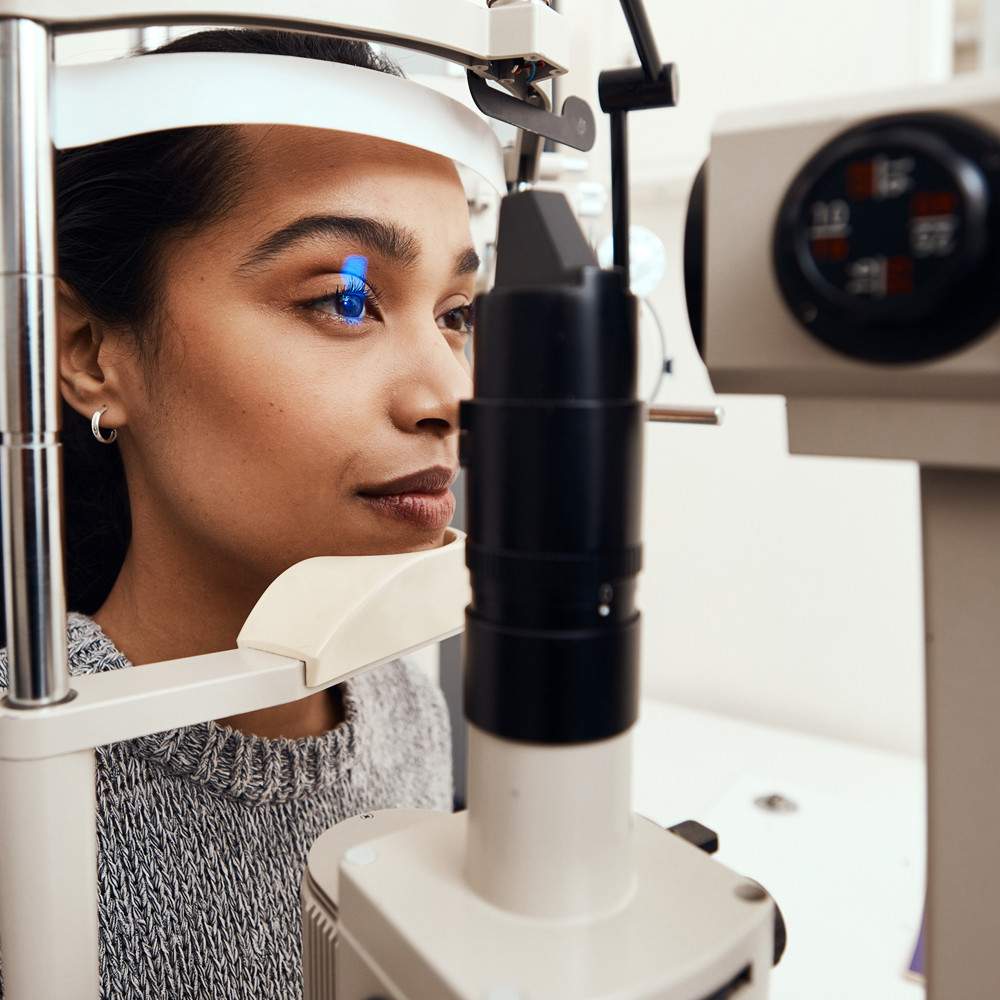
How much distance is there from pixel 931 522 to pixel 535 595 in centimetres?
13

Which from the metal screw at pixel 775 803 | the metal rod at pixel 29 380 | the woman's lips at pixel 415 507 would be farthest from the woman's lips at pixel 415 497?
the metal screw at pixel 775 803

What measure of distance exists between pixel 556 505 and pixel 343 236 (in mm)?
332

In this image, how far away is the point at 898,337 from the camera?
0.73 feet

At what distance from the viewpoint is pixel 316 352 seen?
0.52 metres

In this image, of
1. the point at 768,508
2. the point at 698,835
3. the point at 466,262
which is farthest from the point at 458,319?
the point at 768,508

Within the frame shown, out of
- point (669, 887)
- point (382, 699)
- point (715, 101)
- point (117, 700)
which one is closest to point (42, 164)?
point (117, 700)

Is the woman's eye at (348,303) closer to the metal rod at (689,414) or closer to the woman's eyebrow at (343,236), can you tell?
the woman's eyebrow at (343,236)

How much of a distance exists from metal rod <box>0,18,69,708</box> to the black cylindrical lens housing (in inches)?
7.4

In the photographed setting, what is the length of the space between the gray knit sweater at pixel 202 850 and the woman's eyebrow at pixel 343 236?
0.27 meters

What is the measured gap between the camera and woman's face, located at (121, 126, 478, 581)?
52 centimetres

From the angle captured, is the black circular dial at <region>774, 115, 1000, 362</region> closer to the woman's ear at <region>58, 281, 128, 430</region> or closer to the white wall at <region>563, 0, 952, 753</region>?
the woman's ear at <region>58, 281, 128, 430</region>

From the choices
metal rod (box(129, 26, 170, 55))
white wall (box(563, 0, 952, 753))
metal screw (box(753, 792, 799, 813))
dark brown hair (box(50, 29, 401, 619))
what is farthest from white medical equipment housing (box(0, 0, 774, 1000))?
white wall (box(563, 0, 952, 753))

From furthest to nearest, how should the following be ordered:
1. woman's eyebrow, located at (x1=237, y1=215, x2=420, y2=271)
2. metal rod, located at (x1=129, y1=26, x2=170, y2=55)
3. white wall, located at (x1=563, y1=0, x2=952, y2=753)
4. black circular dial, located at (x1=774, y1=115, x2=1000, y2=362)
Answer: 1. white wall, located at (x1=563, y1=0, x2=952, y2=753)
2. metal rod, located at (x1=129, y1=26, x2=170, y2=55)
3. woman's eyebrow, located at (x1=237, y1=215, x2=420, y2=271)
4. black circular dial, located at (x1=774, y1=115, x2=1000, y2=362)

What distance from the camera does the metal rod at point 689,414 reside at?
0.42m
